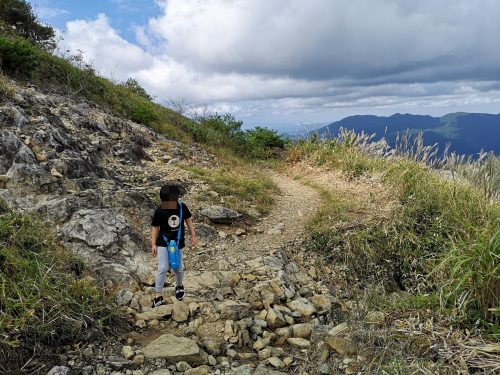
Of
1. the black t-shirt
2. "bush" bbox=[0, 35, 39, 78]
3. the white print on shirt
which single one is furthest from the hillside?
"bush" bbox=[0, 35, 39, 78]

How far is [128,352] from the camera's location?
4.00m

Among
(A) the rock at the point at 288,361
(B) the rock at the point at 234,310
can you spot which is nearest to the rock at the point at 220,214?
(B) the rock at the point at 234,310

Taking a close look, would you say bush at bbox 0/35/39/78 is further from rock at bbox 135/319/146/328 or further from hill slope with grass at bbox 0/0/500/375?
rock at bbox 135/319/146/328

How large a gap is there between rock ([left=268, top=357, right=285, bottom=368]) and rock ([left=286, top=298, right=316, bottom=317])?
1.27 meters

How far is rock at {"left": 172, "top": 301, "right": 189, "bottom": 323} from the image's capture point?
4.82 m

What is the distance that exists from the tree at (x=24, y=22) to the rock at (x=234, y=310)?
17141 millimetres

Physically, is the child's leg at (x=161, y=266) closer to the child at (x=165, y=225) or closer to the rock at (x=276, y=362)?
the child at (x=165, y=225)

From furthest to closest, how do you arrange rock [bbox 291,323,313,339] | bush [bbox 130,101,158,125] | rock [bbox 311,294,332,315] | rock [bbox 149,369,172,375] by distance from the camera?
1. bush [bbox 130,101,158,125]
2. rock [bbox 311,294,332,315]
3. rock [bbox 291,323,313,339]
4. rock [bbox 149,369,172,375]

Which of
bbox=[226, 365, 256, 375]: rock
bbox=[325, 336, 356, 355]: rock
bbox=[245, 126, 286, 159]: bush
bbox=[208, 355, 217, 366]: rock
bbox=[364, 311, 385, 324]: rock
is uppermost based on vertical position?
bbox=[245, 126, 286, 159]: bush

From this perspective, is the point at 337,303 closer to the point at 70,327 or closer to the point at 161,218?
the point at 161,218

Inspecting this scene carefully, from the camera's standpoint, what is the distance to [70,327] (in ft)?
13.1

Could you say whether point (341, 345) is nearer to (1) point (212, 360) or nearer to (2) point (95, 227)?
(1) point (212, 360)

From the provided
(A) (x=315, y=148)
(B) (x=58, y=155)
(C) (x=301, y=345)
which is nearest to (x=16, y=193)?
(B) (x=58, y=155)

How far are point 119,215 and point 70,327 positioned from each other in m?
3.41
